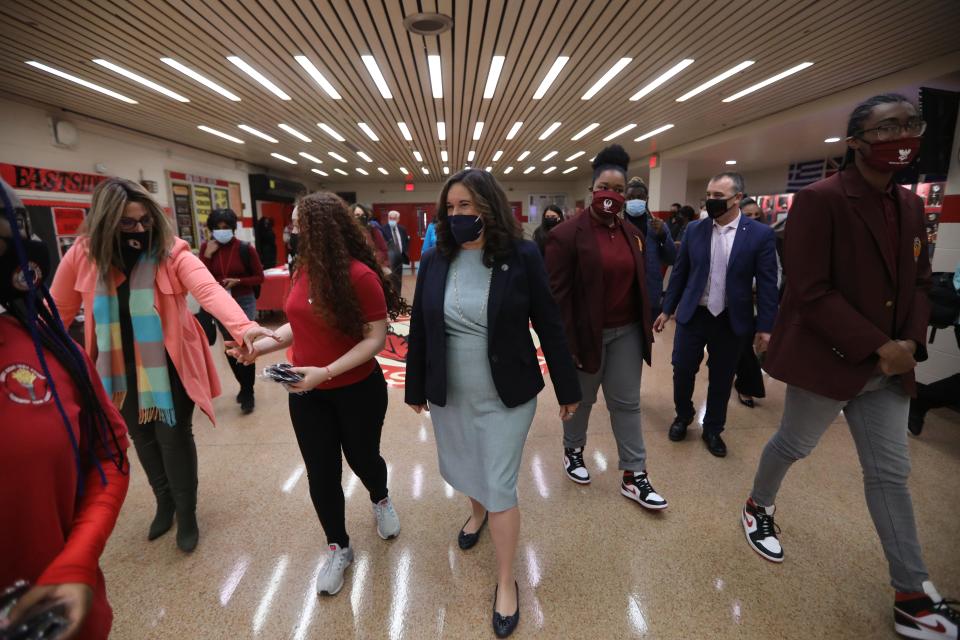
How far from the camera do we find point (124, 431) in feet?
3.17

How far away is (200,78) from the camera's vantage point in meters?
5.57

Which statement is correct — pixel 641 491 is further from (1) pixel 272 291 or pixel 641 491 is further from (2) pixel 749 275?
(1) pixel 272 291

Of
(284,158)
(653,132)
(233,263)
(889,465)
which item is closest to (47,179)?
(233,263)

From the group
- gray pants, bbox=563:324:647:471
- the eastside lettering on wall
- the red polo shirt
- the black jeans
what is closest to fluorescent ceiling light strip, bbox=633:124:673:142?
the black jeans

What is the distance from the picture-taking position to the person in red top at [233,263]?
11.7 ft

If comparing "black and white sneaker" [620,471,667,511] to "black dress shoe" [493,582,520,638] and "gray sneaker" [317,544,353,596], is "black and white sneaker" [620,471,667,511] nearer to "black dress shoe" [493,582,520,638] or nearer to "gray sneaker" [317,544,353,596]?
"black dress shoe" [493,582,520,638]

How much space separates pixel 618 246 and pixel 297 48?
4597mm

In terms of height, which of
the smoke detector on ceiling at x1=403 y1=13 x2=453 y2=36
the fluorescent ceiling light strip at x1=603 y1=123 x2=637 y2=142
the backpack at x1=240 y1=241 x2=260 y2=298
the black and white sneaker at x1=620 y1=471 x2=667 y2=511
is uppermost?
the fluorescent ceiling light strip at x1=603 y1=123 x2=637 y2=142

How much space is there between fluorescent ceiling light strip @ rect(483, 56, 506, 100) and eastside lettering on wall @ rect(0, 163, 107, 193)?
17.5 ft

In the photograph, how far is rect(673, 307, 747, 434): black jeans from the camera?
2.68 metres

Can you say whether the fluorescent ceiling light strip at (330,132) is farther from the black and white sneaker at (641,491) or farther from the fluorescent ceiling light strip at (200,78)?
the black and white sneaker at (641,491)

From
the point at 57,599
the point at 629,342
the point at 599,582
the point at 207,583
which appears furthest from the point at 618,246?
the point at 207,583

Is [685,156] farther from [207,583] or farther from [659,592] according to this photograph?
[207,583]

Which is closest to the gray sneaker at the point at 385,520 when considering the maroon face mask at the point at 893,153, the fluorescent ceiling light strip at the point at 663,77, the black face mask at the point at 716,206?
the maroon face mask at the point at 893,153
